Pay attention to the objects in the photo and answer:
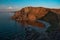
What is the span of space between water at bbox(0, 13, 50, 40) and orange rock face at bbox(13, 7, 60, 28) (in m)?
0.06

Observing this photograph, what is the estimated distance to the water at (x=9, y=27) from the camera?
2.12 m

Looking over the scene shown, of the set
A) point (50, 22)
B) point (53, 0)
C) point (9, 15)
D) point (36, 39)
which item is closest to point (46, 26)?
point (50, 22)

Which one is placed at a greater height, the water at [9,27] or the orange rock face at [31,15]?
the orange rock face at [31,15]

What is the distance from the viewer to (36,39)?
214cm

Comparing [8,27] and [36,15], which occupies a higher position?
[36,15]

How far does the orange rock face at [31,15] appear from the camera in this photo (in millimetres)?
2133

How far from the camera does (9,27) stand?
2.12 meters

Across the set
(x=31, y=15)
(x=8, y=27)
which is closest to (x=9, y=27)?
(x=8, y=27)

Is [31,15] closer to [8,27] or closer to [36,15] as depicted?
[36,15]

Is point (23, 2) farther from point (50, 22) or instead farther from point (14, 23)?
point (50, 22)

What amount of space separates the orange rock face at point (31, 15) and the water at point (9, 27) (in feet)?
0.21

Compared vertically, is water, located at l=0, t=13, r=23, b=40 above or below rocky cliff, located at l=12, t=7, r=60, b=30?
below

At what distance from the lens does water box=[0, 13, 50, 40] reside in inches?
83.4

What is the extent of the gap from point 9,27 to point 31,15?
1.06 feet
